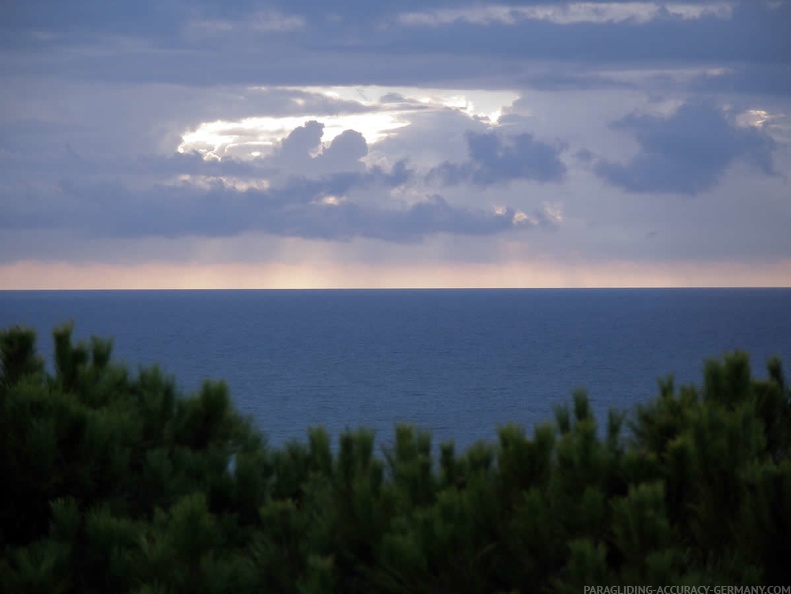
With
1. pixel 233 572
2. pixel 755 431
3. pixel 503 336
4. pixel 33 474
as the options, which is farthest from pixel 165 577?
pixel 503 336

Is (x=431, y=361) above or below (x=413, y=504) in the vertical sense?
below

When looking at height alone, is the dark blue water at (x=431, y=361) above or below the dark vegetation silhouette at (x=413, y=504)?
below

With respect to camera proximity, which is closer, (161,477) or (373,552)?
(373,552)

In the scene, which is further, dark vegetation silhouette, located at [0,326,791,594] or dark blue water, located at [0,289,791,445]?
dark blue water, located at [0,289,791,445]

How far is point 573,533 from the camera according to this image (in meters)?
4.04

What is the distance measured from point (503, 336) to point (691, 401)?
87.5m

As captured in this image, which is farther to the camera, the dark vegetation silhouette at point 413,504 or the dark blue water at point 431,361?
the dark blue water at point 431,361

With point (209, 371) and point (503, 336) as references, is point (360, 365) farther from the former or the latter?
point (503, 336)

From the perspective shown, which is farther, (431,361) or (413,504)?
(431,361)

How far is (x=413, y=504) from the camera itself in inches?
176

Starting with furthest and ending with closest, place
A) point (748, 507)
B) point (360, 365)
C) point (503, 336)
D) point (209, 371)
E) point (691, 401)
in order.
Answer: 1. point (503, 336)
2. point (360, 365)
3. point (209, 371)
4. point (691, 401)
5. point (748, 507)

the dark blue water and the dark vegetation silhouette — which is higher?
the dark vegetation silhouette

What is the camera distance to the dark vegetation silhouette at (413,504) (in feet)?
12.7

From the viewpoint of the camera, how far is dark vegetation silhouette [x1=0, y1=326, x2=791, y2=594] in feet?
12.7
